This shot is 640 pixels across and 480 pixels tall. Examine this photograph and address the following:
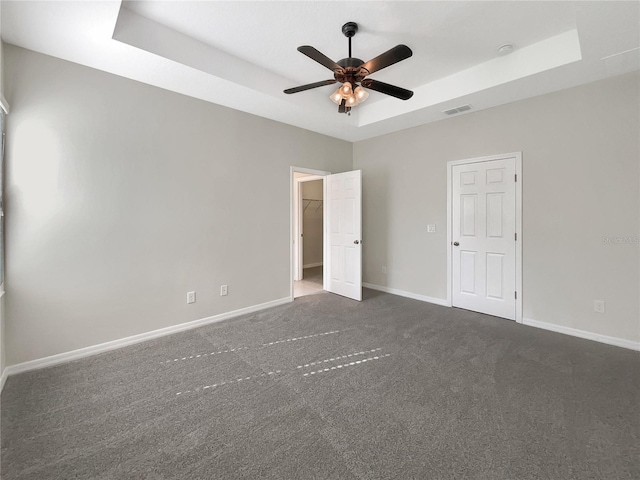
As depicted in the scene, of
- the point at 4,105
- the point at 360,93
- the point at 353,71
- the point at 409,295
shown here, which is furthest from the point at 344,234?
the point at 4,105

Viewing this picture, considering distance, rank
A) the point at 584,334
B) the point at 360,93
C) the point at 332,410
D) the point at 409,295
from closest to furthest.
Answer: the point at 332,410
the point at 360,93
the point at 584,334
the point at 409,295

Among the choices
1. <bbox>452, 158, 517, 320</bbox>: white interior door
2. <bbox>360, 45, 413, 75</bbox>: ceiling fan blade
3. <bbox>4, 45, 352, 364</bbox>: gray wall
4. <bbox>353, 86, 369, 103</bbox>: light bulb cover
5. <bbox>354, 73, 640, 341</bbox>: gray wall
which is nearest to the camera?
<bbox>360, 45, 413, 75</bbox>: ceiling fan blade

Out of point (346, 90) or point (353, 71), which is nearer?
point (353, 71)

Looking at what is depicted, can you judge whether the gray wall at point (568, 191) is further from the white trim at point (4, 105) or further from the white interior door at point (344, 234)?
the white trim at point (4, 105)

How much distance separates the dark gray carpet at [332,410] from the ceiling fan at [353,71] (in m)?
2.42

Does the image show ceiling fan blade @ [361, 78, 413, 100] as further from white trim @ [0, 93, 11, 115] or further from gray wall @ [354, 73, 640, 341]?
white trim @ [0, 93, 11, 115]

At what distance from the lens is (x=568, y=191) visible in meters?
3.13

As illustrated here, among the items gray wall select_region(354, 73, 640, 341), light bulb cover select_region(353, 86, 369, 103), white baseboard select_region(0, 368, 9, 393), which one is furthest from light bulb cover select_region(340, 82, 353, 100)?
white baseboard select_region(0, 368, 9, 393)

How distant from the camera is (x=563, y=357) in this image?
8.63ft

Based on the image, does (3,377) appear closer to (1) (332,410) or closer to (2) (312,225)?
(1) (332,410)

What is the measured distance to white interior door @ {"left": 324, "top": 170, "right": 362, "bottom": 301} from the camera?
441cm

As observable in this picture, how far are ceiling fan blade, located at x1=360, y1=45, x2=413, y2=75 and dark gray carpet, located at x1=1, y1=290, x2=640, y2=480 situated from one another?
249 cm

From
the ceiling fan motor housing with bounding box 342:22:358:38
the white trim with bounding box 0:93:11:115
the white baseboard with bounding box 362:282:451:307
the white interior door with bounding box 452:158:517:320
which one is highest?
the ceiling fan motor housing with bounding box 342:22:358:38

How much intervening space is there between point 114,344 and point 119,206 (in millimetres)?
1390
